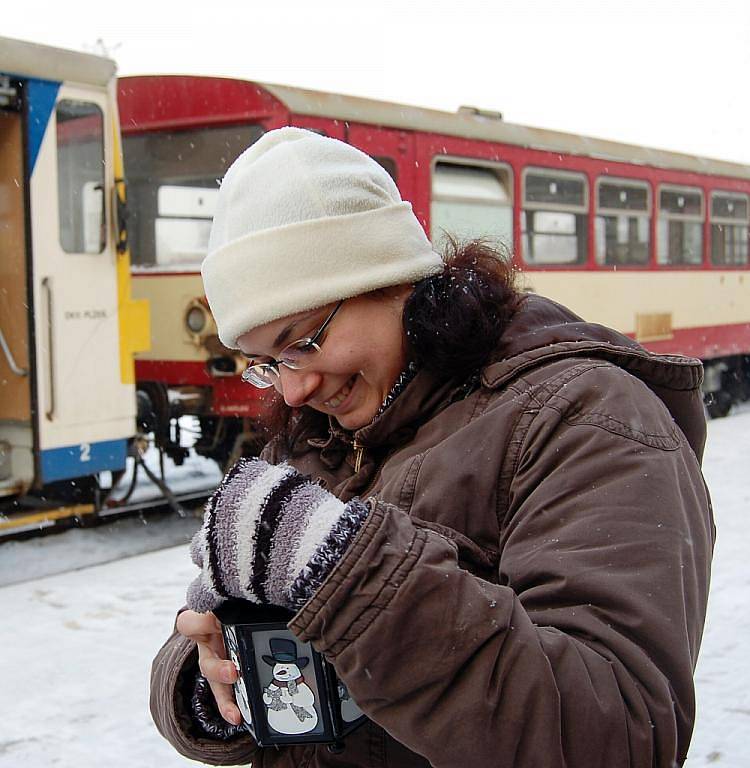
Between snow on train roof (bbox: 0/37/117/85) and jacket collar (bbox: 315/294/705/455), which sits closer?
jacket collar (bbox: 315/294/705/455)

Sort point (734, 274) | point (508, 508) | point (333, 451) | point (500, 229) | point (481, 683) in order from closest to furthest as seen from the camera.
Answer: point (481, 683) → point (508, 508) → point (333, 451) → point (500, 229) → point (734, 274)

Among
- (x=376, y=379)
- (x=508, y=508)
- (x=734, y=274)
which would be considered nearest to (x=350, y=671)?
(x=508, y=508)

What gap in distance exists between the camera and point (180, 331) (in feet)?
25.2

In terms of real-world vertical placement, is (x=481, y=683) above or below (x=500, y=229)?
below

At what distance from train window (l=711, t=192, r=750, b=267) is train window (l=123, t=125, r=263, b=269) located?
7.33 metres

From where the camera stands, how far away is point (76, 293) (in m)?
6.40

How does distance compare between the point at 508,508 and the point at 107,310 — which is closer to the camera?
the point at 508,508

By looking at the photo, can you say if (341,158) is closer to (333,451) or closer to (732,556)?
(333,451)

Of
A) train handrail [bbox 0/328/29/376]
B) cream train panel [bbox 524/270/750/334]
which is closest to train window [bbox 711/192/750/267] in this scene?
cream train panel [bbox 524/270/750/334]

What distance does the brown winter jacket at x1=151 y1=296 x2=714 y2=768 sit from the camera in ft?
3.40

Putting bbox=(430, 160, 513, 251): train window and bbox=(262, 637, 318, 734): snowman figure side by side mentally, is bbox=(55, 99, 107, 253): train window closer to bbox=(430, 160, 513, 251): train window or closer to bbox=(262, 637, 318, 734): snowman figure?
bbox=(430, 160, 513, 251): train window

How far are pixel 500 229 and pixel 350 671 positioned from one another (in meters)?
8.29

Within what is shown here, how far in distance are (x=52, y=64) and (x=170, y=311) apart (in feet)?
6.90

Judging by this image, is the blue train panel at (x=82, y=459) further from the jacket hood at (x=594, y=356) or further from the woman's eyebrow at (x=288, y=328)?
the jacket hood at (x=594, y=356)
